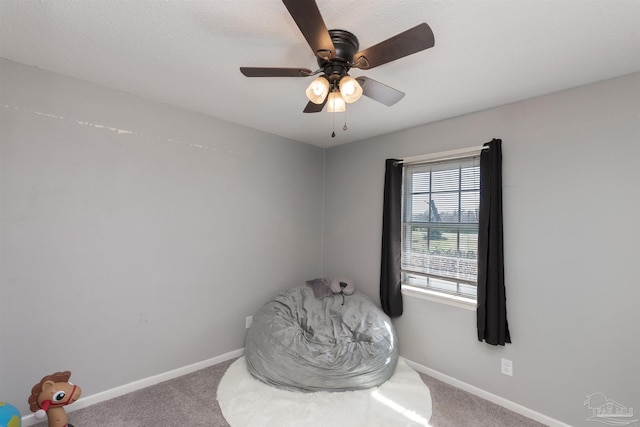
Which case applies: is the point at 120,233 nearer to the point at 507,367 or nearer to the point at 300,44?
the point at 300,44

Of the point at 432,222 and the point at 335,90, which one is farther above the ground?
the point at 335,90

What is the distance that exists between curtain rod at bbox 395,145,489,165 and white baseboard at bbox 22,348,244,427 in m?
2.64

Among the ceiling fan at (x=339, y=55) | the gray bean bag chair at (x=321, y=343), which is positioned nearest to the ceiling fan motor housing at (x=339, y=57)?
the ceiling fan at (x=339, y=55)

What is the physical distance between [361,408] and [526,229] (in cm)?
185

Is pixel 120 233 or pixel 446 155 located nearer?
pixel 120 233

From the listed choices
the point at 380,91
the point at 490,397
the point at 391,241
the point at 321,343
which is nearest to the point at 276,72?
the point at 380,91

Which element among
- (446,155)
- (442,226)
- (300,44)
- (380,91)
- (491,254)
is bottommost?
(491,254)

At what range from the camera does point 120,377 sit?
2.29 metres

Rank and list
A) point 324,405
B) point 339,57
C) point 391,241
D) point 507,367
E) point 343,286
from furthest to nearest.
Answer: point 343,286 < point 391,241 < point 507,367 < point 324,405 < point 339,57

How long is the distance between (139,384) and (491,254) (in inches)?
121

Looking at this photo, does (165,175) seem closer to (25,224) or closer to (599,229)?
(25,224)

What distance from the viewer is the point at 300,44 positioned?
1.60 m

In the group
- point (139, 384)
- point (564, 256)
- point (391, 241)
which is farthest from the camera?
point (391, 241)

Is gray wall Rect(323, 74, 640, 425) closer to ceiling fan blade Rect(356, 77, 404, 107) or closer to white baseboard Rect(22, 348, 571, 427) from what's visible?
white baseboard Rect(22, 348, 571, 427)
